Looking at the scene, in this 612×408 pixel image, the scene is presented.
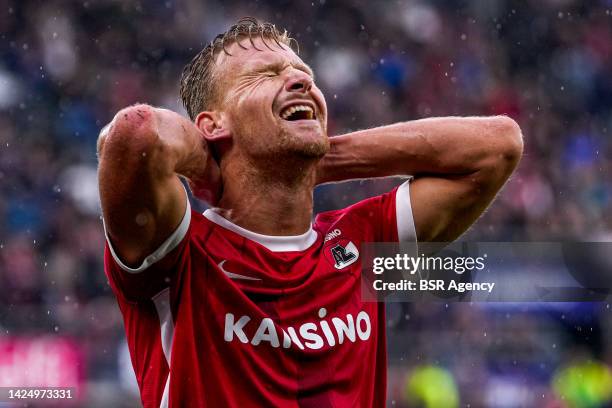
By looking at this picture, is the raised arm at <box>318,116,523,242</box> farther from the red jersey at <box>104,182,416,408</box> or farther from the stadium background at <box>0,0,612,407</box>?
the stadium background at <box>0,0,612,407</box>

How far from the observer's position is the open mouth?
263 centimetres

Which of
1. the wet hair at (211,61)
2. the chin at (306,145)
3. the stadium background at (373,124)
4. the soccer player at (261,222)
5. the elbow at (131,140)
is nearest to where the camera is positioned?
the elbow at (131,140)

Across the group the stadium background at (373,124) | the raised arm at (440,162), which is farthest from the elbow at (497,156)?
the stadium background at (373,124)

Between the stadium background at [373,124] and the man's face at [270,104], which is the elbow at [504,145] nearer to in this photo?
the man's face at [270,104]

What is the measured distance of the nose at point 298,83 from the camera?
266 centimetres

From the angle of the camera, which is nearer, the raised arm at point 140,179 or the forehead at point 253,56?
Answer: the raised arm at point 140,179

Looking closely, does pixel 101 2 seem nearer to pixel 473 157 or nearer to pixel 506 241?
pixel 506 241

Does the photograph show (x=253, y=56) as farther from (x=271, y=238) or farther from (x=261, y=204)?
(x=271, y=238)

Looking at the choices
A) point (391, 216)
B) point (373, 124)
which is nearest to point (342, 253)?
point (391, 216)

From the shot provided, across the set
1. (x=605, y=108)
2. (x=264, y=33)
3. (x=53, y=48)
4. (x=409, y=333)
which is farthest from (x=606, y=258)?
(x=53, y=48)

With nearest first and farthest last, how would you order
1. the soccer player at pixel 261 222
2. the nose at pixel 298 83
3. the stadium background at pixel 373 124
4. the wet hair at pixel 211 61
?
1. the soccer player at pixel 261 222
2. the nose at pixel 298 83
3. the wet hair at pixel 211 61
4. the stadium background at pixel 373 124

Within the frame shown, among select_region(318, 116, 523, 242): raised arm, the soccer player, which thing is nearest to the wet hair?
the soccer player

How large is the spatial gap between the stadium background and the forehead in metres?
3.48

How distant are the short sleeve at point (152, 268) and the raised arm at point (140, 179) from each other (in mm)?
17
